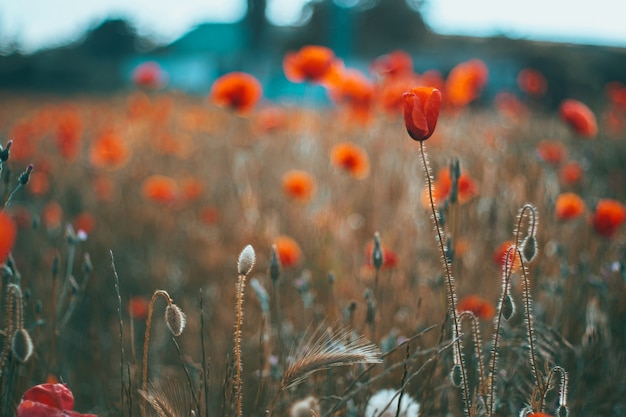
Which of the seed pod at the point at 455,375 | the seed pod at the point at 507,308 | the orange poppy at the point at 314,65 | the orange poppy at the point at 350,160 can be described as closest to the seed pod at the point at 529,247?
the seed pod at the point at 507,308

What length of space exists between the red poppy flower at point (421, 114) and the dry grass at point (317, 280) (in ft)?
0.96

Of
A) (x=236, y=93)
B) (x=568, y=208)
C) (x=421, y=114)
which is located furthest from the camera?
(x=236, y=93)

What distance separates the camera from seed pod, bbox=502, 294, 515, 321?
0.86m

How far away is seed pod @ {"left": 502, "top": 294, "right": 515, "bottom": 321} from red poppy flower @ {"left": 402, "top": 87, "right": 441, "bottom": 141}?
0.86 feet

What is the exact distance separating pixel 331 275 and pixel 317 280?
625 millimetres

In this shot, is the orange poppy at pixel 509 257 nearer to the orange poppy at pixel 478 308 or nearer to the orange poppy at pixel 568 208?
the orange poppy at pixel 478 308

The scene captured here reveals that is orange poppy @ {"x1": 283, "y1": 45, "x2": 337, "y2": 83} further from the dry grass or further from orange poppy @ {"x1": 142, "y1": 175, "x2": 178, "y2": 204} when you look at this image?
orange poppy @ {"x1": 142, "y1": 175, "x2": 178, "y2": 204}

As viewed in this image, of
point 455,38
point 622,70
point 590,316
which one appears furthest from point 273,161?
point 455,38

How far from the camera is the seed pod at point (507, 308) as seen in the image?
33.9 inches

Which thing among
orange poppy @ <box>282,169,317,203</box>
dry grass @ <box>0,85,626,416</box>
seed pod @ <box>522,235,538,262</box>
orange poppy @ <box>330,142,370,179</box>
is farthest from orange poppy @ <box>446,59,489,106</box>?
seed pod @ <box>522,235,538,262</box>

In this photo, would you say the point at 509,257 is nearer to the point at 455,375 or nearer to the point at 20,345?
the point at 455,375

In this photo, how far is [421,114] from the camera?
32.5 inches

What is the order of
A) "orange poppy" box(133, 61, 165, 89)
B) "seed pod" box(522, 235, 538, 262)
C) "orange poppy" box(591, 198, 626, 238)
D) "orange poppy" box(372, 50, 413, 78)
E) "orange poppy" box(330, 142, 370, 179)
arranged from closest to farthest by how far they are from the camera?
"seed pod" box(522, 235, 538, 262)
"orange poppy" box(591, 198, 626, 238)
"orange poppy" box(330, 142, 370, 179)
"orange poppy" box(372, 50, 413, 78)
"orange poppy" box(133, 61, 165, 89)

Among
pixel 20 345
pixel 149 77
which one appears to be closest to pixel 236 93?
pixel 20 345
